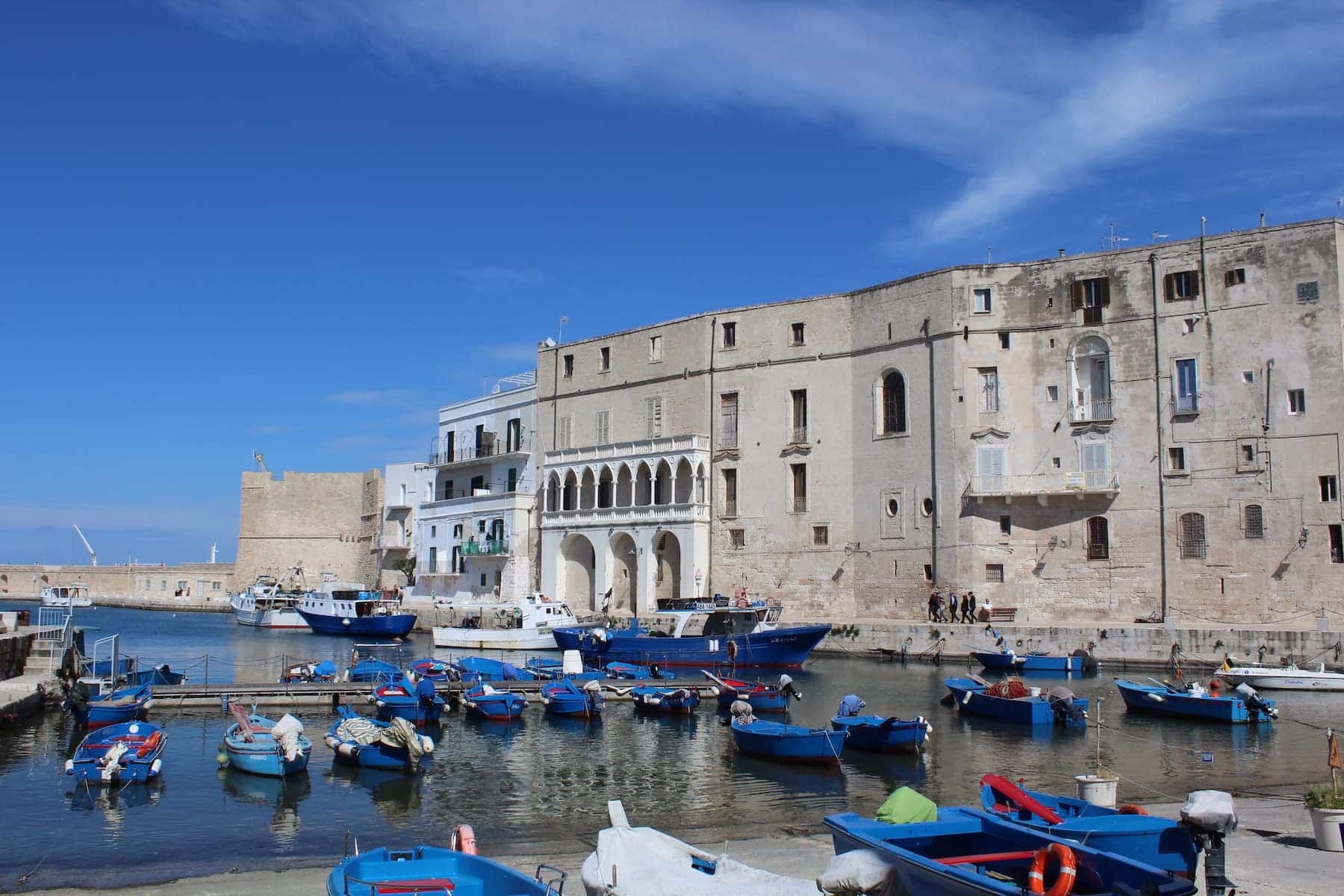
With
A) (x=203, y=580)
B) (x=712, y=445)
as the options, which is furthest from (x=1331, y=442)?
(x=203, y=580)

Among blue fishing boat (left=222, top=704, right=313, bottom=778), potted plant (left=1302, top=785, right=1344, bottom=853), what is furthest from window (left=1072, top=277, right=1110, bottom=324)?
blue fishing boat (left=222, top=704, right=313, bottom=778)

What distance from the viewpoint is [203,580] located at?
87.4 metres

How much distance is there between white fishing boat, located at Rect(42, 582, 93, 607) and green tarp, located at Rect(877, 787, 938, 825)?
263 ft

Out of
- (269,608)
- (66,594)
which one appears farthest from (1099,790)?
(66,594)

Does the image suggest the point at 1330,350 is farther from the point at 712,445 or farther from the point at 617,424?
the point at 617,424

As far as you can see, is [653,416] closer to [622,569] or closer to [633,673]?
[622,569]

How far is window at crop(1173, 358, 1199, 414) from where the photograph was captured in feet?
110

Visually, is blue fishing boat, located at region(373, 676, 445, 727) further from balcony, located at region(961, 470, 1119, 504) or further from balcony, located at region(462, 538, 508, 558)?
balcony, located at region(462, 538, 508, 558)

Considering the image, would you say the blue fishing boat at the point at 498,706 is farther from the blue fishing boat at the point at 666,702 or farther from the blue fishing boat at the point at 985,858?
the blue fishing boat at the point at 985,858

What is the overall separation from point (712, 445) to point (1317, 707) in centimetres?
2389

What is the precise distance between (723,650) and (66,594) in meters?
74.6

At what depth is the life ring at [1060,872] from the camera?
22.3 feet

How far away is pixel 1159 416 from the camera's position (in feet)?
112

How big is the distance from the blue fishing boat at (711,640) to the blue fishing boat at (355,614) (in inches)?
674
